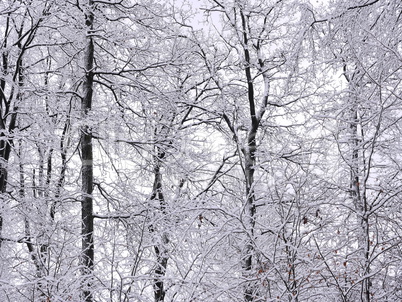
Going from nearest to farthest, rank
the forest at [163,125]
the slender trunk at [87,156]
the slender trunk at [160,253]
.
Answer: the slender trunk at [160,253]
the forest at [163,125]
the slender trunk at [87,156]

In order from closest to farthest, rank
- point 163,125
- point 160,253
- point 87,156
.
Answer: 1. point 160,253
2. point 87,156
3. point 163,125

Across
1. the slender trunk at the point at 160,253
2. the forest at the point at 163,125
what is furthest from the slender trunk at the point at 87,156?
the slender trunk at the point at 160,253

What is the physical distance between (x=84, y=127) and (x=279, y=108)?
446 cm

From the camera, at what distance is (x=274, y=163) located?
8.29m

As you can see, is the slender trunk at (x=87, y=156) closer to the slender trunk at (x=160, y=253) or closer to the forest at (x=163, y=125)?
the forest at (x=163, y=125)

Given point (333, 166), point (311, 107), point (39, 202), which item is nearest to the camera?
point (333, 166)

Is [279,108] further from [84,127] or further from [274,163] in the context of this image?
[84,127]

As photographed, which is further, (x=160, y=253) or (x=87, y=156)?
(x=87, y=156)

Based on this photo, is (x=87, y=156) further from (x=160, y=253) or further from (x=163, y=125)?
(x=160, y=253)

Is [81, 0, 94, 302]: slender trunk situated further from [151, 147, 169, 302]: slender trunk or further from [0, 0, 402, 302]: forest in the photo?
[151, 147, 169, 302]: slender trunk

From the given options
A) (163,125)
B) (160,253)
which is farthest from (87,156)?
(160,253)

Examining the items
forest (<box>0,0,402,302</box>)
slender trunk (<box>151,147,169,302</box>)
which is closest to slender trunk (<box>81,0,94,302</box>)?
forest (<box>0,0,402,302</box>)

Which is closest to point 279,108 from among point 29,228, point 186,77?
point 186,77

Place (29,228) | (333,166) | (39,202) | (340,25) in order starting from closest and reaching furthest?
(340,25), (333,166), (39,202), (29,228)
